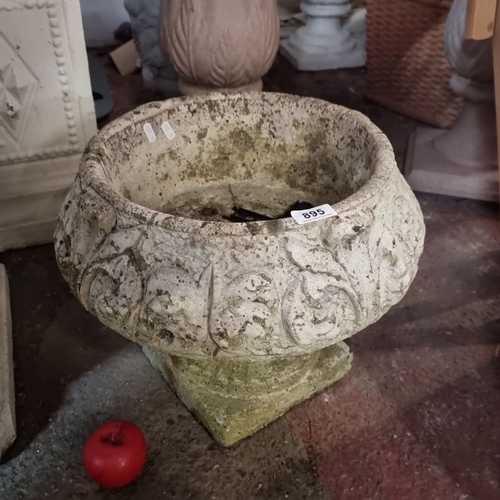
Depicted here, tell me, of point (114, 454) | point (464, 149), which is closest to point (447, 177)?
point (464, 149)

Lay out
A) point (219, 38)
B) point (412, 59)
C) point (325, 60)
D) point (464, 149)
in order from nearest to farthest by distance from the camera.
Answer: point (219, 38) < point (464, 149) < point (412, 59) < point (325, 60)

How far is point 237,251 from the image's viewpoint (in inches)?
34.7

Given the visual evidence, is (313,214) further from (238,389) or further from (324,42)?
(324,42)

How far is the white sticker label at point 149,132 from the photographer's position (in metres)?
1.22

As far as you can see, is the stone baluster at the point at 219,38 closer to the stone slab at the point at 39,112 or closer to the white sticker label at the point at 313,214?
the stone slab at the point at 39,112

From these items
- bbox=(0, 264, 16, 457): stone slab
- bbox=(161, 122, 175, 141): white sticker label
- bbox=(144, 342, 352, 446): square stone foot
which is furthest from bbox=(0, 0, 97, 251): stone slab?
bbox=(144, 342, 352, 446): square stone foot

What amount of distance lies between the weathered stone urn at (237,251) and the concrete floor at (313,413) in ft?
0.19

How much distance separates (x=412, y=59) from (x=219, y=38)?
27.7 inches

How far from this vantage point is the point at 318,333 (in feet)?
3.05

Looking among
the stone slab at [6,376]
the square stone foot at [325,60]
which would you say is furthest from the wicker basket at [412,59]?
the stone slab at [6,376]

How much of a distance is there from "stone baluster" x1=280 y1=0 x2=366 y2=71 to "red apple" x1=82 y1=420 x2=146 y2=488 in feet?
6.14

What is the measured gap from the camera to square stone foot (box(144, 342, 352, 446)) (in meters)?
1.17

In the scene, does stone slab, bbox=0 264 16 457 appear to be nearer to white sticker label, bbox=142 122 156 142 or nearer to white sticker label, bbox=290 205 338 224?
white sticker label, bbox=142 122 156 142

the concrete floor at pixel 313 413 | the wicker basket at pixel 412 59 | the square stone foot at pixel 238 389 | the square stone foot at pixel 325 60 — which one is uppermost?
the wicker basket at pixel 412 59
